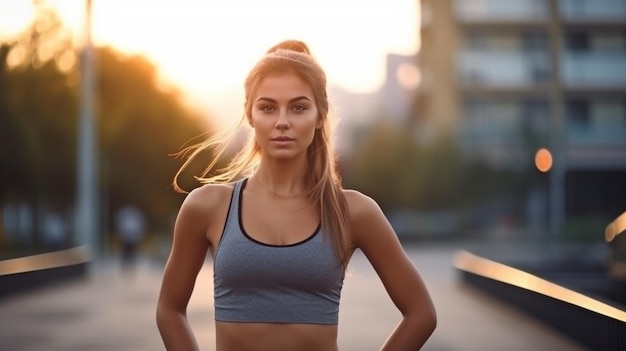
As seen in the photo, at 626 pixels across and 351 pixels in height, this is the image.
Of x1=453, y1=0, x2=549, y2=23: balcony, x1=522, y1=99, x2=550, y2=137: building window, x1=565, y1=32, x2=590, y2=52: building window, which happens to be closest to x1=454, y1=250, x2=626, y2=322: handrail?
x1=522, y1=99, x2=550, y2=137: building window

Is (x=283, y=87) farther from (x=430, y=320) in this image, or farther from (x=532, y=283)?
(x=532, y=283)

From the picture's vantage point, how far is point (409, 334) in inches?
127

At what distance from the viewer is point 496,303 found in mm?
22297

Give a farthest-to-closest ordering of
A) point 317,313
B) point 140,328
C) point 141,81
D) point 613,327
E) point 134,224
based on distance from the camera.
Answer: point 141,81 → point 134,224 → point 140,328 → point 613,327 → point 317,313

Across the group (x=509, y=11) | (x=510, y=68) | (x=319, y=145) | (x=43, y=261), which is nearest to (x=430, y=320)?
(x=319, y=145)

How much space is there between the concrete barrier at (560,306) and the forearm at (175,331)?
778 centimetres

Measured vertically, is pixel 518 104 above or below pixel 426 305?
below

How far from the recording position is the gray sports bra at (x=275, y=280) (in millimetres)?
3057

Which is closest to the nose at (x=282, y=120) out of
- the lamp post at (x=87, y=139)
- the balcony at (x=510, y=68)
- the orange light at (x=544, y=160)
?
the lamp post at (x=87, y=139)

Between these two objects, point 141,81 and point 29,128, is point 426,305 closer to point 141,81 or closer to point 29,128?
point 29,128

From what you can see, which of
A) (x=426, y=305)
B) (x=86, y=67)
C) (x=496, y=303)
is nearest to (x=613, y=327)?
(x=426, y=305)

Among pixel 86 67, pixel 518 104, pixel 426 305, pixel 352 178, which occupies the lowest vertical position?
pixel 352 178

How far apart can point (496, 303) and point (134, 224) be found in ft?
43.6

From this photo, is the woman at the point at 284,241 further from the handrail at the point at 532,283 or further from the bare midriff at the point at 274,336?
the handrail at the point at 532,283
